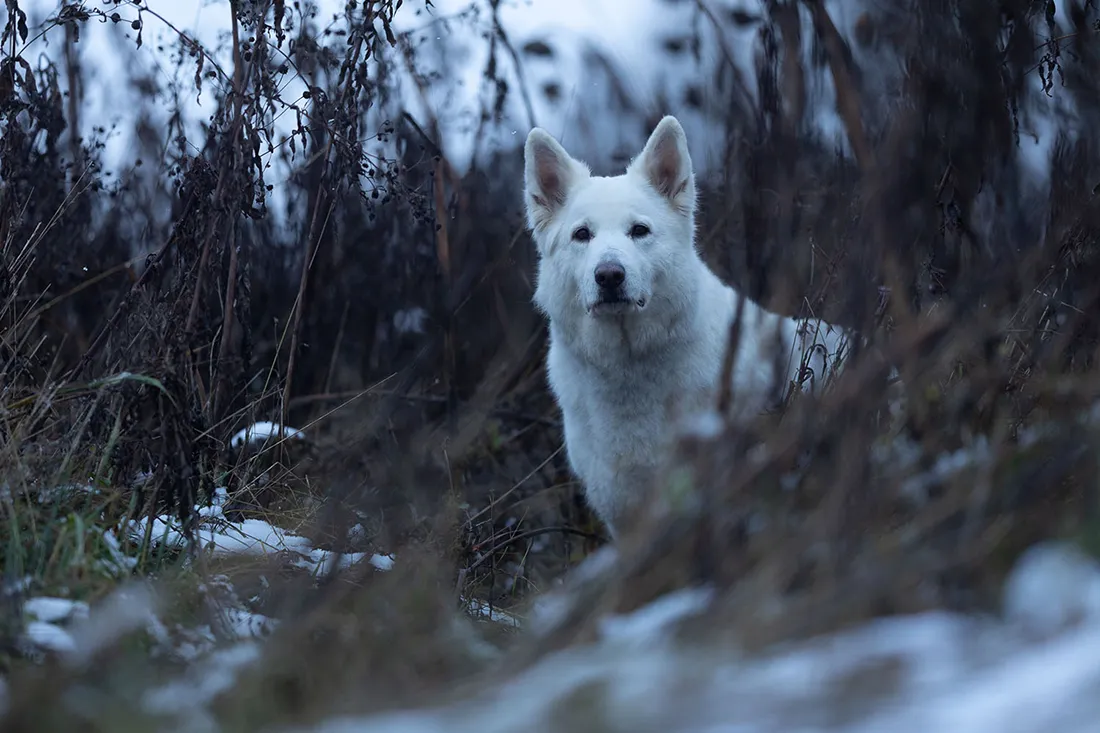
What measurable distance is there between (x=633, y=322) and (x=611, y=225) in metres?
0.42

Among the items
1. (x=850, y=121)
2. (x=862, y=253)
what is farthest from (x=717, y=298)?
(x=862, y=253)

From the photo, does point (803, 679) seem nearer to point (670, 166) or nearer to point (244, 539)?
point (244, 539)

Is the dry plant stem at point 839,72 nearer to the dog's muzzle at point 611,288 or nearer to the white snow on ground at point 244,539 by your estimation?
the dog's muzzle at point 611,288

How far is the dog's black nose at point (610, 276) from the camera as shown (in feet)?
12.8

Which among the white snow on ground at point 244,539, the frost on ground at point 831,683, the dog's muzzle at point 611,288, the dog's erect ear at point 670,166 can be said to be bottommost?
the frost on ground at point 831,683

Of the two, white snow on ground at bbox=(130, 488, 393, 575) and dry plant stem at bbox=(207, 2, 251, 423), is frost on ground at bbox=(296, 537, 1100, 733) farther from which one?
dry plant stem at bbox=(207, 2, 251, 423)

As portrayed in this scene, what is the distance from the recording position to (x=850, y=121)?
366 centimetres

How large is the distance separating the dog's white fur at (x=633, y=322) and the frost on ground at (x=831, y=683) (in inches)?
76.7

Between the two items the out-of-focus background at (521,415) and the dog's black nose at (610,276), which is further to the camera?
the dog's black nose at (610,276)

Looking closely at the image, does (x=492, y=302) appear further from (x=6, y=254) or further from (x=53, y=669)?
(x=53, y=669)

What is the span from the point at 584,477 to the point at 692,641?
2.28 meters

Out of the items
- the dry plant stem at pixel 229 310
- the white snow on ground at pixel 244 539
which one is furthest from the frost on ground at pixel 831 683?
the dry plant stem at pixel 229 310

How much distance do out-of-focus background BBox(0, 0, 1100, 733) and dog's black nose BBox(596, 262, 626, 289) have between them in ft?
1.63

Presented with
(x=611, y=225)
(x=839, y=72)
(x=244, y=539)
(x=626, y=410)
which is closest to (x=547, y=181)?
(x=611, y=225)
